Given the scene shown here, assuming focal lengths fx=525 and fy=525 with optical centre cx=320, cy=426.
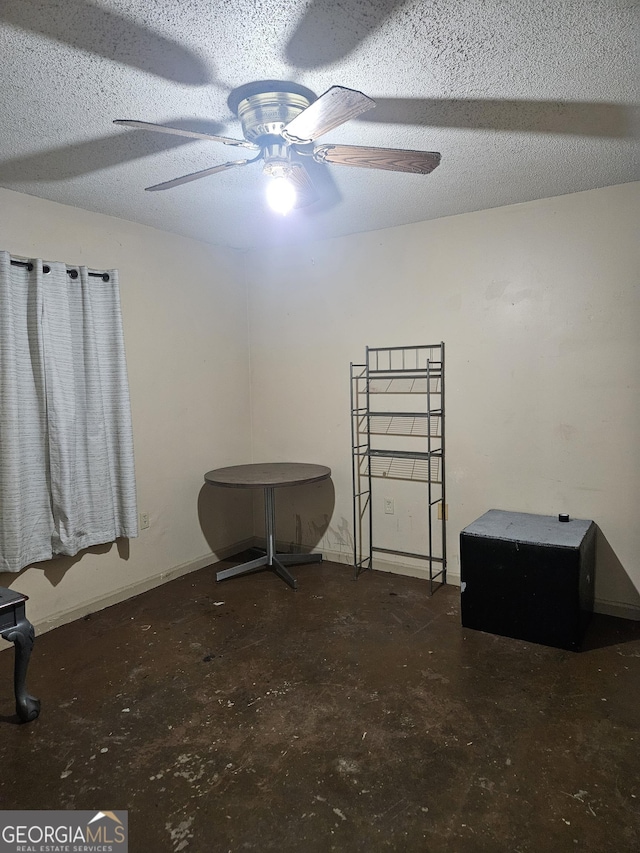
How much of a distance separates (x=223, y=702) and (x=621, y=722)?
5.11 ft

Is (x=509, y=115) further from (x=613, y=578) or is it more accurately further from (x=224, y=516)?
(x=224, y=516)

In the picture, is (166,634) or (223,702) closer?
(223,702)

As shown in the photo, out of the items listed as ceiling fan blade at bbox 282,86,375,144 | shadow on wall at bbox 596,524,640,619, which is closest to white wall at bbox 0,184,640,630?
shadow on wall at bbox 596,524,640,619

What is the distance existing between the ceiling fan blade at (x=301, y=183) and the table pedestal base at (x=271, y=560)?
1.82 meters

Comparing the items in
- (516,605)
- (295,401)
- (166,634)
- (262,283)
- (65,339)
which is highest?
(262,283)

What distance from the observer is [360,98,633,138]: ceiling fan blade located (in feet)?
6.32

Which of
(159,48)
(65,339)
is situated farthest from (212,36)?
(65,339)

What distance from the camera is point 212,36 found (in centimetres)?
153

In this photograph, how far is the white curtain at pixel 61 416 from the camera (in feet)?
8.56

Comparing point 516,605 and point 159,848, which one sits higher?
point 516,605

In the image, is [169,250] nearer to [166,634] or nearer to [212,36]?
[212,36]

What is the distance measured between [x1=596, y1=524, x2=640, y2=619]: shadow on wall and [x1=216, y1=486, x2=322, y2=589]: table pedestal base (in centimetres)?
180

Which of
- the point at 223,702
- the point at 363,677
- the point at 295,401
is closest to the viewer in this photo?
the point at 223,702

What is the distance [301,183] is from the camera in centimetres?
212
